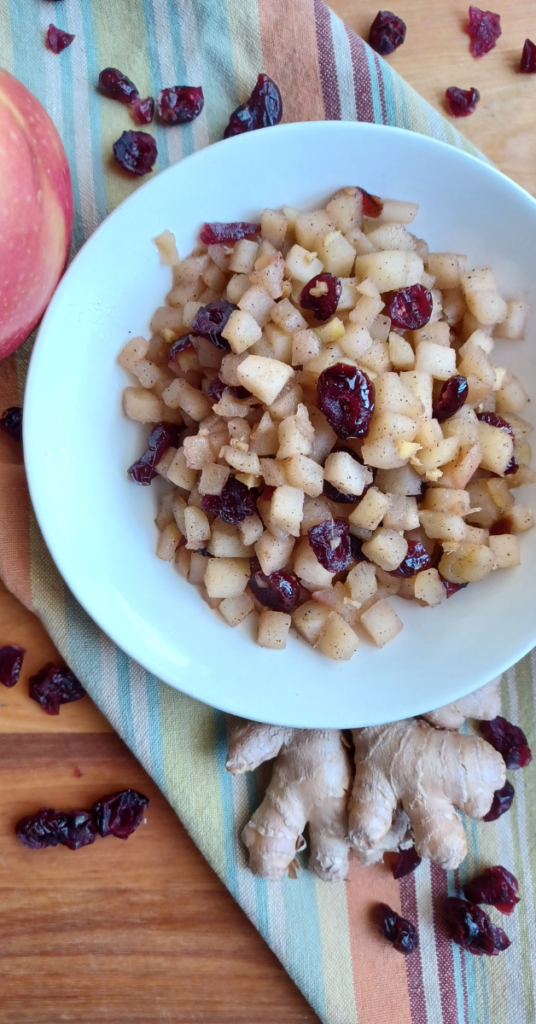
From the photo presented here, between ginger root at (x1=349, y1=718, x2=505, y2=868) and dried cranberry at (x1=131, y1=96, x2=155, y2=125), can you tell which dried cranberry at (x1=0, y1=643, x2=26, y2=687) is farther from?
dried cranberry at (x1=131, y1=96, x2=155, y2=125)

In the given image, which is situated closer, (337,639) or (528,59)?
(337,639)

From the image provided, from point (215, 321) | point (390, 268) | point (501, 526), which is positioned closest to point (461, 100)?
point (390, 268)

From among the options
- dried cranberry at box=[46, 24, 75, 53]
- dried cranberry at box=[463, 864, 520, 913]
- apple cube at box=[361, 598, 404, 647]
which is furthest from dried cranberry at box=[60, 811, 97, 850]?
dried cranberry at box=[46, 24, 75, 53]

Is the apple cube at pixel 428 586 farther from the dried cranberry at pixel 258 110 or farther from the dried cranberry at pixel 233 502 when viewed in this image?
the dried cranberry at pixel 258 110

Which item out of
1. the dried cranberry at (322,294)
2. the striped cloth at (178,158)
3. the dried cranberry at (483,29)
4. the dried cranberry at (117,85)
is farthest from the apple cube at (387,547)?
the dried cranberry at (483,29)

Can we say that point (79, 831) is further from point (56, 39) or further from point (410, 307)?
point (56, 39)

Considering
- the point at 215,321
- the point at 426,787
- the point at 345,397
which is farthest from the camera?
the point at 426,787
